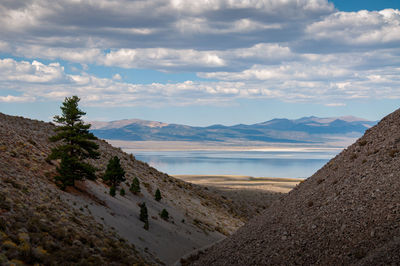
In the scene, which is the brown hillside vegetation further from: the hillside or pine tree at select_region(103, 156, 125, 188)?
pine tree at select_region(103, 156, 125, 188)

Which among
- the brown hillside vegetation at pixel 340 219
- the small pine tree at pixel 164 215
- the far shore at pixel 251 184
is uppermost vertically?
the brown hillside vegetation at pixel 340 219

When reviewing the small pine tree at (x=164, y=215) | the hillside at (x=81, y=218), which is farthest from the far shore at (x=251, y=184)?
the small pine tree at (x=164, y=215)

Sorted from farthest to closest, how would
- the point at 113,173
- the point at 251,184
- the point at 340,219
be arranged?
the point at 251,184 → the point at 113,173 → the point at 340,219

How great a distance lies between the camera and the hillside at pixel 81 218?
20781 millimetres

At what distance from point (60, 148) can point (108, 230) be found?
29.4 feet

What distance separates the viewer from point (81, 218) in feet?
95.2

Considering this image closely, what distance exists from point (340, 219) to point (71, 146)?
76.3ft

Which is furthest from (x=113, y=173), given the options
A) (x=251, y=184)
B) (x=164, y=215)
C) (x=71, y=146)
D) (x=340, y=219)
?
(x=251, y=184)

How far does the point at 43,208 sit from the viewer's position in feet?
85.3

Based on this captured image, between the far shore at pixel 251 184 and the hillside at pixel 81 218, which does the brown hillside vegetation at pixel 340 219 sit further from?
the far shore at pixel 251 184

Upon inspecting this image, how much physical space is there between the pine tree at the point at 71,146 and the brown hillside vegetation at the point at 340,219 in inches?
528

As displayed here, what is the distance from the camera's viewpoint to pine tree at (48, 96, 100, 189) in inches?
1326

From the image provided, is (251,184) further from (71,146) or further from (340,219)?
(340,219)

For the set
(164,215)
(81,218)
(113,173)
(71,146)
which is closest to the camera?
(81,218)
